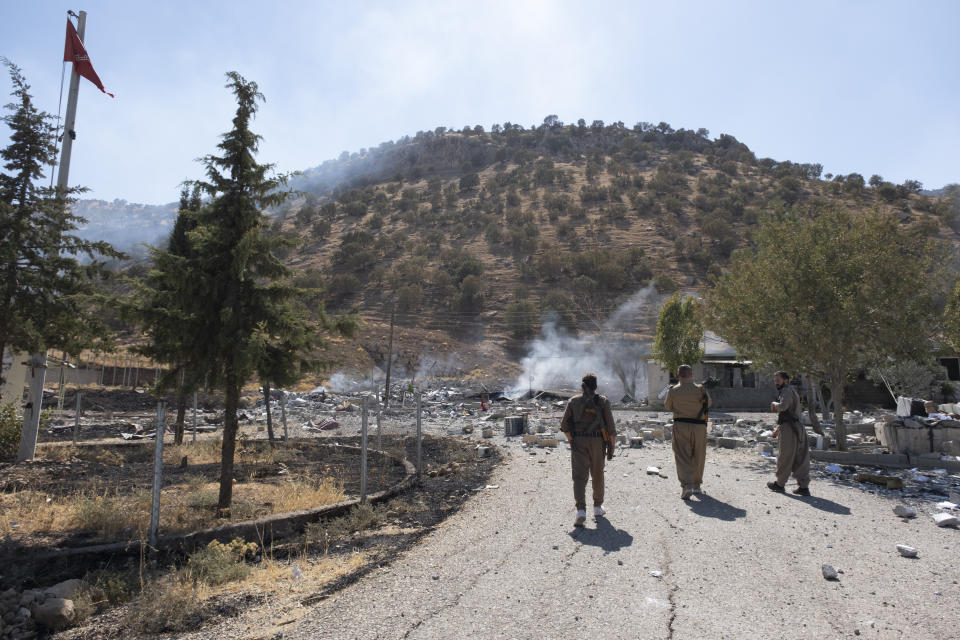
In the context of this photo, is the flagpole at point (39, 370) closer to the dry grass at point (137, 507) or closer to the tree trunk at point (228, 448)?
the dry grass at point (137, 507)

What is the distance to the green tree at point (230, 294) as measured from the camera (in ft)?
22.5

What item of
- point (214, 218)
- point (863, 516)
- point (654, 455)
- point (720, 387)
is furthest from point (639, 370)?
point (214, 218)

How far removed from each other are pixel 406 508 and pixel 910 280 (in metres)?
10.7

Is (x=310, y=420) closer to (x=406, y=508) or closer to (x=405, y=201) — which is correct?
(x=406, y=508)

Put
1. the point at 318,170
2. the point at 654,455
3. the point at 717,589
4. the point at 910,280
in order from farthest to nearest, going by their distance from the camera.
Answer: the point at 318,170, the point at 654,455, the point at 910,280, the point at 717,589

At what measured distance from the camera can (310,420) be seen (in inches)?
819

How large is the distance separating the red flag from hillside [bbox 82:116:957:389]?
51.3 feet

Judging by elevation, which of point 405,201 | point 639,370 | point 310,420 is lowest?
point 310,420

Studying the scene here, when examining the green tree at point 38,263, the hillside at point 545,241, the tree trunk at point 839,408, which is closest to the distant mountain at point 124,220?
the hillside at point 545,241

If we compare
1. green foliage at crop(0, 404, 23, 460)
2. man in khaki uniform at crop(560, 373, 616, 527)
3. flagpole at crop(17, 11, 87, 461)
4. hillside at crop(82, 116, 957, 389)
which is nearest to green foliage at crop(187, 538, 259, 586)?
man in khaki uniform at crop(560, 373, 616, 527)

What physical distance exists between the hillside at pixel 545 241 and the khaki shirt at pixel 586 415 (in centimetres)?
2109

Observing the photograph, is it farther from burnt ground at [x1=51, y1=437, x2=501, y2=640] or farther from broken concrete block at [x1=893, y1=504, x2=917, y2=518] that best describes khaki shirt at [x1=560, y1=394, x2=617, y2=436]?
broken concrete block at [x1=893, y1=504, x2=917, y2=518]

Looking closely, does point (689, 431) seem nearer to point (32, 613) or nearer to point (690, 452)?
point (690, 452)

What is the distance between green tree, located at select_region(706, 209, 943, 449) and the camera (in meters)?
11.1
